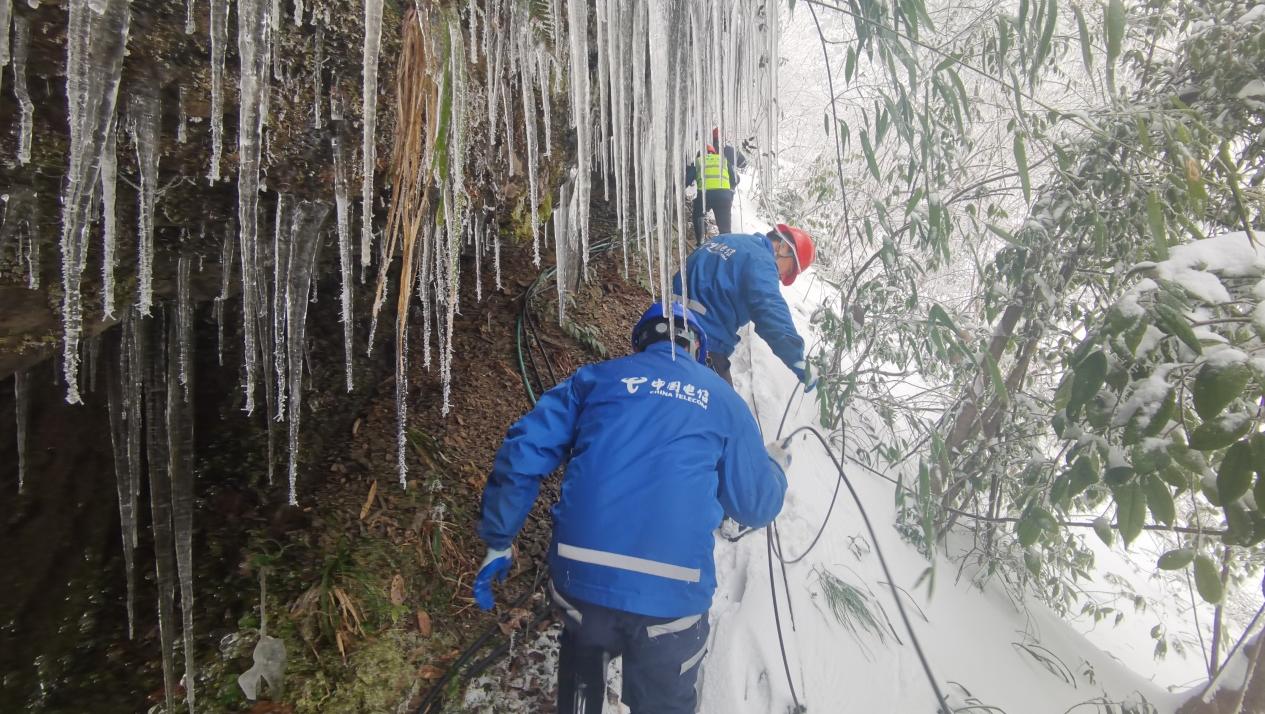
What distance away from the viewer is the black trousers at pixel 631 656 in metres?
1.95

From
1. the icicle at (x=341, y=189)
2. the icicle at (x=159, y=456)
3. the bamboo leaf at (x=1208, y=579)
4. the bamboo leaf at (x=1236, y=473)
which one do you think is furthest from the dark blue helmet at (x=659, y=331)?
the icicle at (x=159, y=456)

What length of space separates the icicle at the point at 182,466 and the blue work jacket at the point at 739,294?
234 centimetres

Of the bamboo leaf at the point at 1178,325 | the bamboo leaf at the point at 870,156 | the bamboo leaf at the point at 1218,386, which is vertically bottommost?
the bamboo leaf at the point at 1218,386

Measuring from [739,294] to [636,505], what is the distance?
1929 millimetres

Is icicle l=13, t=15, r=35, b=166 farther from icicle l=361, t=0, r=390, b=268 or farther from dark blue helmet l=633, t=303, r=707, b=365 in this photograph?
dark blue helmet l=633, t=303, r=707, b=365

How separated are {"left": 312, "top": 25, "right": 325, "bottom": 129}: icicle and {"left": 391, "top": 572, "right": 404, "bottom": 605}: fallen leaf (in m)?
2.03

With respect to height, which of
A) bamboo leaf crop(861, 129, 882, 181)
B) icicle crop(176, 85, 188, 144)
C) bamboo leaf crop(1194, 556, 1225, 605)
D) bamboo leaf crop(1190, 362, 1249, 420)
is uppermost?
bamboo leaf crop(861, 129, 882, 181)

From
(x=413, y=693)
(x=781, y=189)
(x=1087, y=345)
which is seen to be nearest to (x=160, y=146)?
(x=413, y=693)

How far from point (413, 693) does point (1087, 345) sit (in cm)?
287

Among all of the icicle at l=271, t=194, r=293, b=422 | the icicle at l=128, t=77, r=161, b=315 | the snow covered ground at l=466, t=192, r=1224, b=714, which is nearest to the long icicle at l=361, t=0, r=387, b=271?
the icicle at l=128, t=77, r=161, b=315

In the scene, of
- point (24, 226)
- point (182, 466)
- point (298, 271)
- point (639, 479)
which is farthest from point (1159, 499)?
point (182, 466)

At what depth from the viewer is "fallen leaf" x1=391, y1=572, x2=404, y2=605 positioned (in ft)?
8.57

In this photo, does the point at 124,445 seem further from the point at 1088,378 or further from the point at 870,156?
the point at 1088,378

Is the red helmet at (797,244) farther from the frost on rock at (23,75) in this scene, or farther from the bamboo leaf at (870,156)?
the frost on rock at (23,75)
